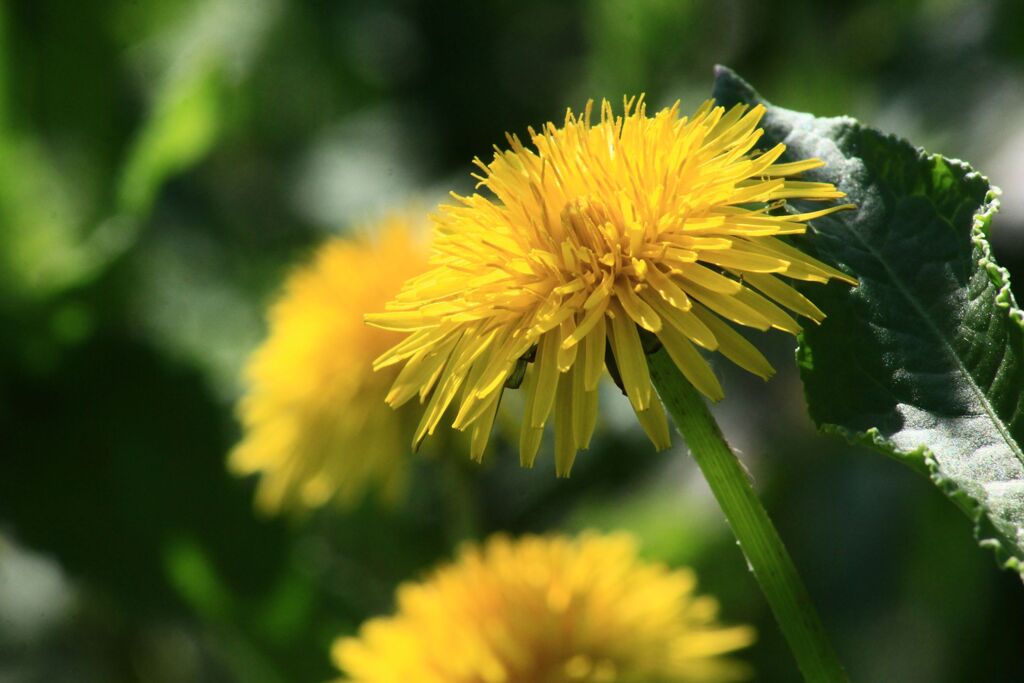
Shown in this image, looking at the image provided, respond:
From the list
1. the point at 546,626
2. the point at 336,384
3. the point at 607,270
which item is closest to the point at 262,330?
the point at 336,384

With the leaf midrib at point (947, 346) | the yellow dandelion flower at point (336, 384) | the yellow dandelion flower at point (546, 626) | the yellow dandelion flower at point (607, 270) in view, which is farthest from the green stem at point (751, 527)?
the yellow dandelion flower at point (336, 384)

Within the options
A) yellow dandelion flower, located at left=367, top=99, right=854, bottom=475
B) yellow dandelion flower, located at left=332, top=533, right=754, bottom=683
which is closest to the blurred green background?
yellow dandelion flower, located at left=332, top=533, right=754, bottom=683

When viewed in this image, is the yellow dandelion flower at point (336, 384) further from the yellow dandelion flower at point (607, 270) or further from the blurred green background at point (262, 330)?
the yellow dandelion flower at point (607, 270)

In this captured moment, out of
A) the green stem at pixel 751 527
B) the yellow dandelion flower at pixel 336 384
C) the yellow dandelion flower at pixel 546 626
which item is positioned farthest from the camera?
the yellow dandelion flower at pixel 336 384

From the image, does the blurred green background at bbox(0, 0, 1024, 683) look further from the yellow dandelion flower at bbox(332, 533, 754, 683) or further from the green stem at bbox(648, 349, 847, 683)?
the green stem at bbox(648, 349, 847, 683)

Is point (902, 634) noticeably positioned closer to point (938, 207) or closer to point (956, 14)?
point (956, 14)

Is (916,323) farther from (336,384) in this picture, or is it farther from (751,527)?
(336,384)
